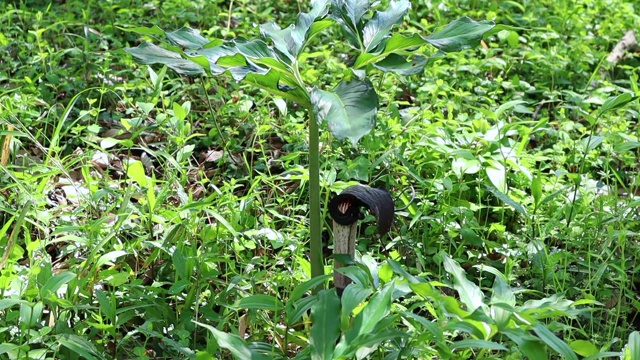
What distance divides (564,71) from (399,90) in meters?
0.87

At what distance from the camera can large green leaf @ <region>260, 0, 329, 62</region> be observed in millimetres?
2295

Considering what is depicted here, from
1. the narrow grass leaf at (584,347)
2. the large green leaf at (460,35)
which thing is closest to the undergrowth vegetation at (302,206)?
the narrow grass leaf at (584,347)

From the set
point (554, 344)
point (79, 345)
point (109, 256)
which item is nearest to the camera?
point (554, 344)

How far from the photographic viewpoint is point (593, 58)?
4.21m

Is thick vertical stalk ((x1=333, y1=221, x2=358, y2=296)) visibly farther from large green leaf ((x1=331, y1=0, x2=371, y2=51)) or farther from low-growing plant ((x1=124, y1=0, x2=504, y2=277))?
large green leaf ((x1=331, y1=0, x2=371, y2=51))

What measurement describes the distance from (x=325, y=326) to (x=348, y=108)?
1.68ft

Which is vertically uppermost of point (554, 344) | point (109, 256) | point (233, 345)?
point (554, 344)

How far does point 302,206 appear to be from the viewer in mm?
3000

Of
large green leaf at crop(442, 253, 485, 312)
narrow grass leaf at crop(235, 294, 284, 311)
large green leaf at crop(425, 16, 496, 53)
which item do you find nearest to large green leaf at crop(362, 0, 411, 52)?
large green leaf at crop(425, 16, 496, 53)

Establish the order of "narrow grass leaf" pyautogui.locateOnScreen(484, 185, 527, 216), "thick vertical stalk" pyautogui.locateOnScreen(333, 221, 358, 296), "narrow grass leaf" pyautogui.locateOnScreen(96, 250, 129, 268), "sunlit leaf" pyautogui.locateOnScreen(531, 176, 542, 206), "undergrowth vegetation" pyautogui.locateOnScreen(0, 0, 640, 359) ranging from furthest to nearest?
1. "sunlit leaf" pyautogui.locateOnScreen(531, 176, 542, 206)
2. "narrow grass leaf" pyautogui.locateOnScreen(484, 185, 527, 216)
3. "narrow grass leaf" pyautogui.locateOnScreen(96, 250, 129, 268)
4. "thick vertical stalk" pyautogui.locateOnScreen(333, 221, 358, 296)
5. "undergrowth vegetation" pyautogui.locateOnScreen(0, 0, 640, 359)

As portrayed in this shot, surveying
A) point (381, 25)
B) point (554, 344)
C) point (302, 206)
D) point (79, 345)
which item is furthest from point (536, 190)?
point (79, 345)

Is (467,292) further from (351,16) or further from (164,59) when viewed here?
(164,59)

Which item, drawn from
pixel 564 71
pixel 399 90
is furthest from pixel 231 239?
pixel 564 71

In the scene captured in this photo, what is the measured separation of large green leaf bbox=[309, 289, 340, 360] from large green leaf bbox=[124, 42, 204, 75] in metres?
0.65
